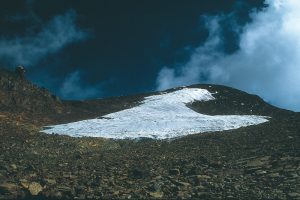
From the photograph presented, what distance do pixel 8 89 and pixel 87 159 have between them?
101 ft

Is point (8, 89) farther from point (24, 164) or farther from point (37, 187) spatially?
point (37, 187)

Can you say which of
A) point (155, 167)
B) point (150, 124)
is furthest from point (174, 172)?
point (150, 124)

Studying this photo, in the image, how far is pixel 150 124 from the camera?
1572 inches

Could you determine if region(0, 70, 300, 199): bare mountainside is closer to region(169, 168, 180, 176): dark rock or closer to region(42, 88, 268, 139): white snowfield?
region(169, 168, 180, 176): dark rock

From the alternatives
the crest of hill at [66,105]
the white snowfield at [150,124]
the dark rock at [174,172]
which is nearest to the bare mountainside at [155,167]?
the dark rock at [174,172]

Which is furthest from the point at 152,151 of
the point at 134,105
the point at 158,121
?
the point at 134,105

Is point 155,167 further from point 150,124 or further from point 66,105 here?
point 66,105

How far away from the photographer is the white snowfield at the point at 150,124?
3512 cm

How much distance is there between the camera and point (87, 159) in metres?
21.3

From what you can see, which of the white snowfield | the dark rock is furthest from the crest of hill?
the dark rock

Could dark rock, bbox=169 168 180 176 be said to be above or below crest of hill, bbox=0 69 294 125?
below

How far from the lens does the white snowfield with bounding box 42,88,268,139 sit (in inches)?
1383

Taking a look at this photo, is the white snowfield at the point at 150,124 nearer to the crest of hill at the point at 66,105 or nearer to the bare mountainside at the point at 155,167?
the bare mountainside at the point at 155,167

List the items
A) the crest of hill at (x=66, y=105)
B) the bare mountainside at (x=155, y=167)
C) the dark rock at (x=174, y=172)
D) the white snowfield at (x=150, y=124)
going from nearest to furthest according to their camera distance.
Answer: the bare mountainside at (x=155, y=167), the dark rock at (x=174, y=172), the white snowfield at (x=150, y=124), the crest of hill at (x=66, y=105)
